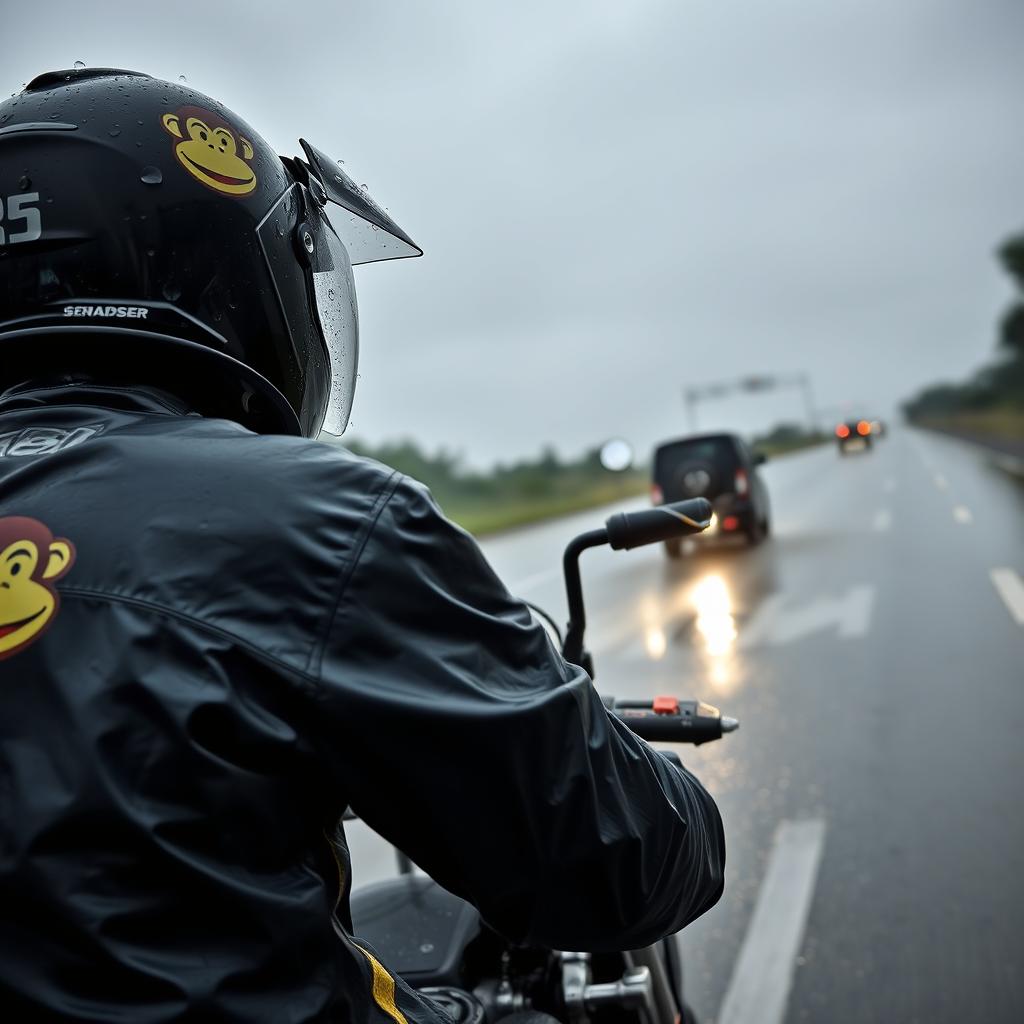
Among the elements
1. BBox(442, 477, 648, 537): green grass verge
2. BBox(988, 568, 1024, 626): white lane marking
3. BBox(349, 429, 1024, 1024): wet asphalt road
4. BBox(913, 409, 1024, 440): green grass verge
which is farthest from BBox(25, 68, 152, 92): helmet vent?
BBox(913, 409, 1024, 440): green grass verge

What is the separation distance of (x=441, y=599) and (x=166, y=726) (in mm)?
293

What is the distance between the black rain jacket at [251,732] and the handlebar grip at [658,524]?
0.66m

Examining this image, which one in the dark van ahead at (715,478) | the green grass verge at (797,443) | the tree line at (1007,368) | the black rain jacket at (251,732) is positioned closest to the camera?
the black rain jacket at (251,732)

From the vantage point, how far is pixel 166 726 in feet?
3.51

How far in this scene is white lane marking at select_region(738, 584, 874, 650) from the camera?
911cm

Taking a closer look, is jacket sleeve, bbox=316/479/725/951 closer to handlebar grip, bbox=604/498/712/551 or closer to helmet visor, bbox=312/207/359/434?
handlebar grip, bbox=604/498/712/551

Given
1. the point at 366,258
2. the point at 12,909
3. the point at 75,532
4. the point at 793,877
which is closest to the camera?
the point at 12,909

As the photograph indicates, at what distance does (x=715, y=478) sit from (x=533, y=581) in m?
4.13

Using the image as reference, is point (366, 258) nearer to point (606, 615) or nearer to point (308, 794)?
point (308, 794)

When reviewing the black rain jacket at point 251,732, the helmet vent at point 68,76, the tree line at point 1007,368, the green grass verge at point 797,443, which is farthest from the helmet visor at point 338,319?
the tree line at point 1007,368

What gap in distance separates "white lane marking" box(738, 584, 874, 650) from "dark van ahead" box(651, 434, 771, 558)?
16.0 ft

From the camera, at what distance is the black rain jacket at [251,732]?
1.04 m

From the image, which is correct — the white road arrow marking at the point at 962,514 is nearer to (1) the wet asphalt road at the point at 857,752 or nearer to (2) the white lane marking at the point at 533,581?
(1) the wet asphalt road at the point at 857,752

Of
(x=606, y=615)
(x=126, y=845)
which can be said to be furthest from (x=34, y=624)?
(x=606, y=615)
